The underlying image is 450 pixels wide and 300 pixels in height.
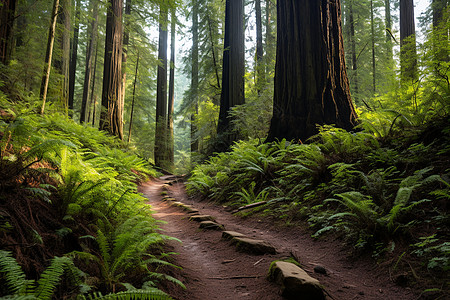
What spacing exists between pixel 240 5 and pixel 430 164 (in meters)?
9.51

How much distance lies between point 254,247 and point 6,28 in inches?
302

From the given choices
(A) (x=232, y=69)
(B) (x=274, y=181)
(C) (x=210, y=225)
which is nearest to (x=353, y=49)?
(A) (x=232, y=69)

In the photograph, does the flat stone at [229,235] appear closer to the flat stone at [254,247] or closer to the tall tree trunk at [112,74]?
the flat stone at [254,247]

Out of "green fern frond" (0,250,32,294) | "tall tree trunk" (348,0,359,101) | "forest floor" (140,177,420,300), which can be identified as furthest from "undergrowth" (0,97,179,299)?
"tall tree trunk" (348,0,359,101)

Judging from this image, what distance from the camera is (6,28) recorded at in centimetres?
604

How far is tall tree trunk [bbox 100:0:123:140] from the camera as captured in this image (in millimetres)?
10273

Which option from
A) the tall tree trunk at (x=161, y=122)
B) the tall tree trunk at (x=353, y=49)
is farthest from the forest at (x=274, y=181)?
the tall tree trunk at (x=161, y=122)

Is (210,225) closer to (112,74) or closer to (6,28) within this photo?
(6,28)

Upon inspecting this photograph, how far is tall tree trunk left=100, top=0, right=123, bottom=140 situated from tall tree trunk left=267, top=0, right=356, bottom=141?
24.2 ft

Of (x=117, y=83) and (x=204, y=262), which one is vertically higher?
(x=117, y=83)

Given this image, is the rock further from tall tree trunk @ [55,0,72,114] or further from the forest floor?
tall tree trunk @ [55,0,72,114]

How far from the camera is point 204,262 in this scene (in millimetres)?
2797

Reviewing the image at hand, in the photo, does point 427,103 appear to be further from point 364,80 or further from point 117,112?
point 364,80

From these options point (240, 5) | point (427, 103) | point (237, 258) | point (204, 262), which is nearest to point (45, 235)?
point (204, 262)
